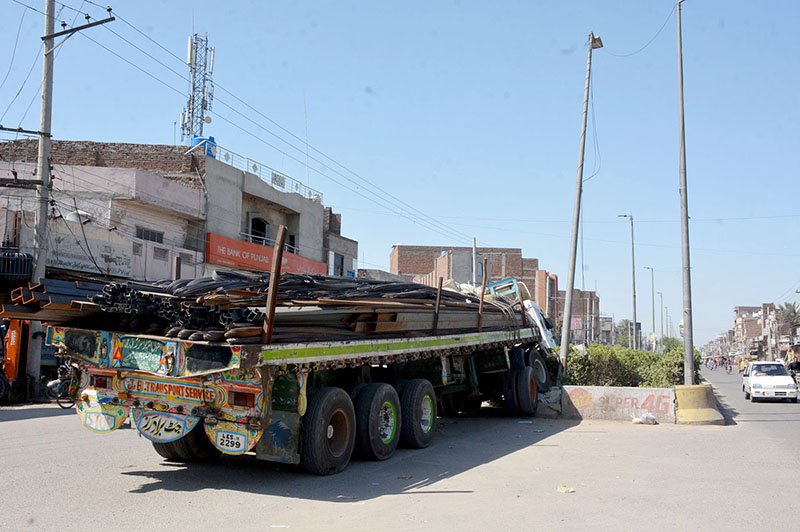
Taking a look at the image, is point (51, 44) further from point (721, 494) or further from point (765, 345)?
point (765, 345)

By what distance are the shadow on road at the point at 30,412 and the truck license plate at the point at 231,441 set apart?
9.30 m

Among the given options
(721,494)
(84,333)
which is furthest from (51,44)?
(721,494)

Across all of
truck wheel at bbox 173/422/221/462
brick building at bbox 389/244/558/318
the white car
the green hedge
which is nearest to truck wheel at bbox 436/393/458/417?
the green hedge

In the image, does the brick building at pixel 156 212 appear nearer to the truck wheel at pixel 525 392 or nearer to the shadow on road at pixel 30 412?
the shadow on road at pixel 30 412

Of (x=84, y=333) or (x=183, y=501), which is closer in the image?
(x=183, y=501)

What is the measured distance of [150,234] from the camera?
99.8 ft

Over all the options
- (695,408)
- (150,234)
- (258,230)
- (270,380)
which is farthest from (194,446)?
(258,230)

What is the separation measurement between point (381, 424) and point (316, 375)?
141 centimetres

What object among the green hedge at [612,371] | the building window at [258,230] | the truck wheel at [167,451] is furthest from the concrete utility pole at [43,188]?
the building window at [258,230]

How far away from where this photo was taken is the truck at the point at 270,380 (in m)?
7.10

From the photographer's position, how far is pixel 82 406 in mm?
8305

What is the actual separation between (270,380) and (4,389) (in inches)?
566

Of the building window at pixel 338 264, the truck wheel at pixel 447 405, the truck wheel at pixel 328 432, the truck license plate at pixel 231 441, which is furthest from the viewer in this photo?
the building window at pixel 338 264

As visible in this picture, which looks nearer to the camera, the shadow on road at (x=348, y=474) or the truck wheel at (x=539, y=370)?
the shadow on road at (x=348, y=474)
